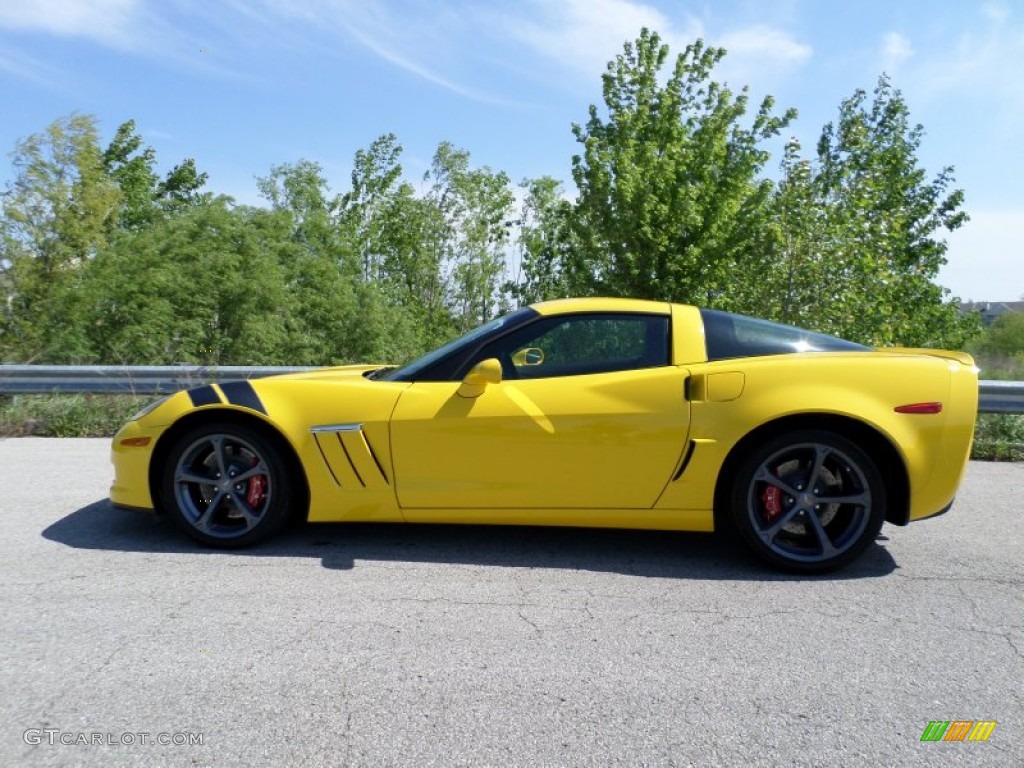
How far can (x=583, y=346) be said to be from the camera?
4070 mm

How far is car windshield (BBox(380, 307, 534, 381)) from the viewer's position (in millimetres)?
4129

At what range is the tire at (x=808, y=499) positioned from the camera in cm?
377

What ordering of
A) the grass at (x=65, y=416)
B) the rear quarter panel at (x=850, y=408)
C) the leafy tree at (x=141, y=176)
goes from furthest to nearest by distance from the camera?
1. the leafy tree at (x=141, y=176)
2. the grass at (x=65, y=416)
3. the rear quarter panel at (x=850, y=408)

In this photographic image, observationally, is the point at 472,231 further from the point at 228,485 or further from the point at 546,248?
the point at 228,485

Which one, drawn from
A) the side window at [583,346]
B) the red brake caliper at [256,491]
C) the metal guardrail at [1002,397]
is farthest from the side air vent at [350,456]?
the metal guardrail at [1002,397]

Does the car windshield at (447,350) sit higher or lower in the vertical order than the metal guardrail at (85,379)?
higher

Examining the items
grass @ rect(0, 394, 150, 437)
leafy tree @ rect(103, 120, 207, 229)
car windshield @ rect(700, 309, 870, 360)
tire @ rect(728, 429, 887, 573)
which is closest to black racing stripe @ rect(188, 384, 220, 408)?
car windshield @ rect(700, 309, 870, 360)

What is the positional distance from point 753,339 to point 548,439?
1181mm

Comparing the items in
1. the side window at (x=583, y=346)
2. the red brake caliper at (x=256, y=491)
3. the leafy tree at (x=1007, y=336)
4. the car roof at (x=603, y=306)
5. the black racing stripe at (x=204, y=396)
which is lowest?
the red brake caliper at (x=256, y=491)

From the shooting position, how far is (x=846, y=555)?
149 inches

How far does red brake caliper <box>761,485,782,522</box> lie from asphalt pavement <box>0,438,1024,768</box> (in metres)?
0.28

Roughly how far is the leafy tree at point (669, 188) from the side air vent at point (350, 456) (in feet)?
38.6

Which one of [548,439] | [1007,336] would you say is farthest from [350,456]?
[1007,336]

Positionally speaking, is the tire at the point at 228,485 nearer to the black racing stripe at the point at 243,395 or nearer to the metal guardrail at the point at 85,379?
the black racing stripe at the point at 243,395
